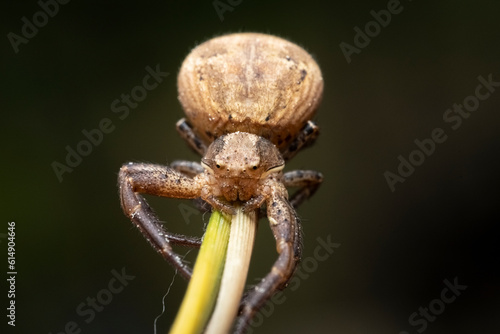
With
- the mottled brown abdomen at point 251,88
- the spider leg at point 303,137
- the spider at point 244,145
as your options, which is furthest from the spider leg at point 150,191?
the spider leg at point 303,137

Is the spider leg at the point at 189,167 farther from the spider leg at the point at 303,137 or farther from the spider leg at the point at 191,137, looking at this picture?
the spider leg at the point at 303,137

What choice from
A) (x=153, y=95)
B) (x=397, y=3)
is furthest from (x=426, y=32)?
(x=153, y=95)

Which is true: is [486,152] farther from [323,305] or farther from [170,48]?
[170,48]

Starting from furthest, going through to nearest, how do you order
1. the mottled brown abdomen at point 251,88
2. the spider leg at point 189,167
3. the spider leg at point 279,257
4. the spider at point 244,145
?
the spider leg at point 189,167, the mottled brown abdomen at point 251,88, the spider at point 244,145, the spider leg at point 279,257

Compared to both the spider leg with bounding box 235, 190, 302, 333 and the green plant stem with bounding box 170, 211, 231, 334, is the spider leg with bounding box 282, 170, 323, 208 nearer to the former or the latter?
the spider leg with bounding box 235, 190, 302, 333

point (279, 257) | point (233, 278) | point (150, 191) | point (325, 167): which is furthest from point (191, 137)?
point (325, 167)

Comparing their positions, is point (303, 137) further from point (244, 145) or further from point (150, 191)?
point (150, 191)
